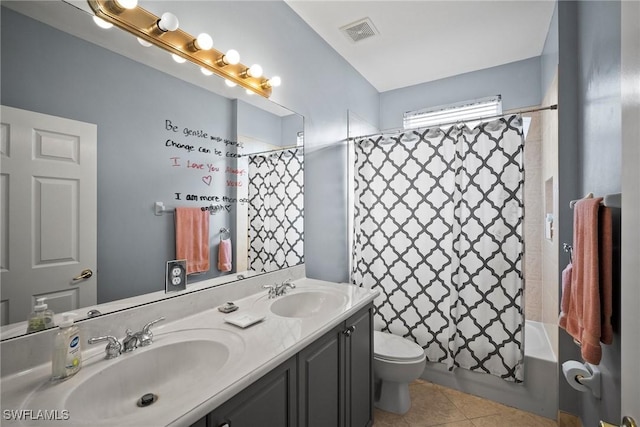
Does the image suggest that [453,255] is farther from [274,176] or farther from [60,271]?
[60,271]

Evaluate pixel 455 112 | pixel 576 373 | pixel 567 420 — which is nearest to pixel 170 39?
pixel 576 373

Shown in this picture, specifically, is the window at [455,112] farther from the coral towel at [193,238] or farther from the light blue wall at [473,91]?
the coral towel at [193,238]

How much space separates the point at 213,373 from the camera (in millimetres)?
880

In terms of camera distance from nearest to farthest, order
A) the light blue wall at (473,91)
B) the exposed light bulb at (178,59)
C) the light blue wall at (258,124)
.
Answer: the exposed light bulb at (178,59) → the light blue wall at (258,124) → the light blue wall at (473,91)

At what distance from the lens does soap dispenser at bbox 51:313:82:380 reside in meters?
0.83

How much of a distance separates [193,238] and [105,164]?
0.47 metres

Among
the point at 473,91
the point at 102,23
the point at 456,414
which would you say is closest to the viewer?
the point at 102,23

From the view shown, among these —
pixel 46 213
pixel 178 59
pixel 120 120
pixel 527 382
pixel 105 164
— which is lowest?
pixel 527 382

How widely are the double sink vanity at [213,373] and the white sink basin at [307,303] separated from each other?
0.02 metres

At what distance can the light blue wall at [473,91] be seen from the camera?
266 cm

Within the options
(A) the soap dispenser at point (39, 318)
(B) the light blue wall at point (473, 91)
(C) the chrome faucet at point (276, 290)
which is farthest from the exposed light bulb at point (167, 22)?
(B) the light blue wall at point (473, 91)

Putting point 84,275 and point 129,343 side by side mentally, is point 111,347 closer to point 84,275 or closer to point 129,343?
point 129,343

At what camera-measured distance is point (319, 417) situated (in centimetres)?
128

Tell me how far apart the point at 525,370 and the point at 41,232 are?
2.74 m
